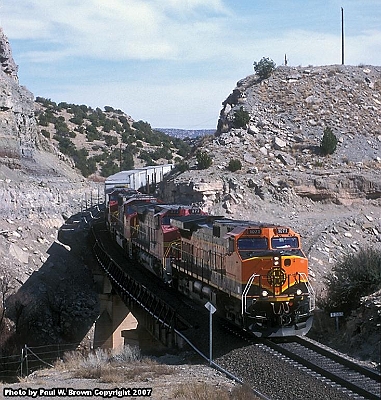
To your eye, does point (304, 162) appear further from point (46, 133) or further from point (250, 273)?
point (46, 133)

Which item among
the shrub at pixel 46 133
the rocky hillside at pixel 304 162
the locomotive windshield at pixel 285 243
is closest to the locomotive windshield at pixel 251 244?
the locomotive windshield at pixel 285 243

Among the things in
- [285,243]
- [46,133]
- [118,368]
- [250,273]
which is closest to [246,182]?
[285,243]

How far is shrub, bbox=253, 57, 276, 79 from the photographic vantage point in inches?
2896

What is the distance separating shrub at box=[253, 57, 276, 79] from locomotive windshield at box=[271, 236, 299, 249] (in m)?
54.7

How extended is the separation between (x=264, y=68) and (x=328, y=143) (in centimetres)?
1785

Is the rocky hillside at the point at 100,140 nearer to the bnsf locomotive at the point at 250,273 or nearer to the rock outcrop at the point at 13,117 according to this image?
the rock outcrop at the point at 13,117

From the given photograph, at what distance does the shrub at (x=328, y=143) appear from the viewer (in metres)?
58.9

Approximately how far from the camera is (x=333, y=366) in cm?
1672

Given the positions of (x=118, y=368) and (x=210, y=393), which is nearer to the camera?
(x=210, y=393)

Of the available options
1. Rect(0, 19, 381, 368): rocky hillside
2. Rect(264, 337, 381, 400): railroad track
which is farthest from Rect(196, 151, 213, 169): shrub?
Rect(264, 337, 381, 400): railroad track

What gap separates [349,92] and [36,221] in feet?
119

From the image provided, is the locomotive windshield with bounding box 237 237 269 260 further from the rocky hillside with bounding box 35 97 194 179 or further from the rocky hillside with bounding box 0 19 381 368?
the rocky hillside with bounding box 35 97 194 179

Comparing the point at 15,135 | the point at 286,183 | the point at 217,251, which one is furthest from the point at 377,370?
the point at 15,135

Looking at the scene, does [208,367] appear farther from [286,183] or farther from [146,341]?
[286,183]
